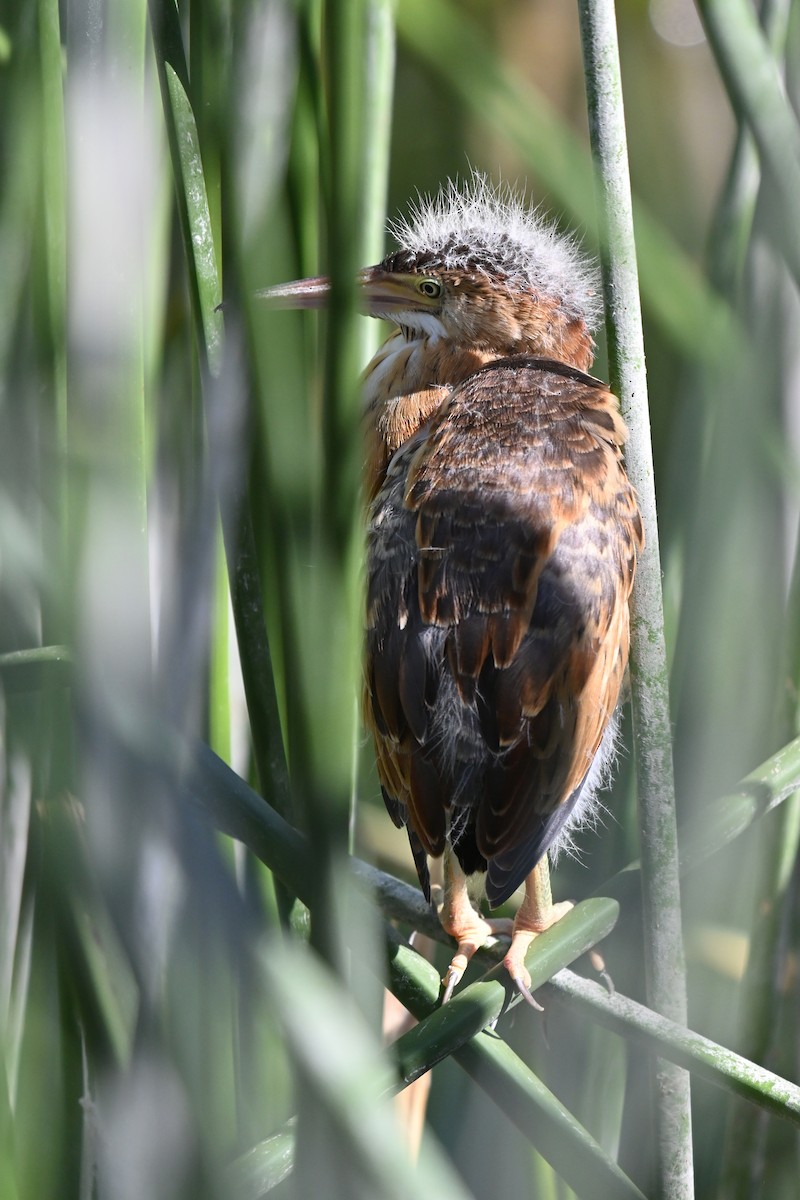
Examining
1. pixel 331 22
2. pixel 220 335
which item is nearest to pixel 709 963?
pixel 220 335

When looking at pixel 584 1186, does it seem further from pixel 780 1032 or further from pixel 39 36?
pixel 39 36

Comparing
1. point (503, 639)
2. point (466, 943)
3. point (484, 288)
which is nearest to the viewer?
point (503, 639)

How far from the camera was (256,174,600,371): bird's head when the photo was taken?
1.17m

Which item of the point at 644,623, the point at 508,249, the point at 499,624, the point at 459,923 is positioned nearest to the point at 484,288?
the point at 508,249

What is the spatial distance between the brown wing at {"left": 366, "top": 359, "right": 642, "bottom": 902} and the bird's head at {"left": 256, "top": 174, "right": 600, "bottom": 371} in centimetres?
26

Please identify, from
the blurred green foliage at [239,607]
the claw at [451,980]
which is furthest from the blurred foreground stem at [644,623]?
the claw at [451,980]

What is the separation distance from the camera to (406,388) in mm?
1222

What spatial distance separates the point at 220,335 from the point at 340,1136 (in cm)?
44

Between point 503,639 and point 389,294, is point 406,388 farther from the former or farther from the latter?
point 503,639

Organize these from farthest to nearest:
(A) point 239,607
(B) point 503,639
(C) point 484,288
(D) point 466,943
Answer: (C) point 484,288 < (D) point 466,943 < (B) point 503,639 < (A) point 239,607

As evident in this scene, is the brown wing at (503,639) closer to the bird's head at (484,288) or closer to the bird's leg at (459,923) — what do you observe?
the bird's leg at (459,923)

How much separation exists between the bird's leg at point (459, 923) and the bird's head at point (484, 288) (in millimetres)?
537

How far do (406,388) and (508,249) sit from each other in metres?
0.18

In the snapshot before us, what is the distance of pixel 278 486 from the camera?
0.49 meters
